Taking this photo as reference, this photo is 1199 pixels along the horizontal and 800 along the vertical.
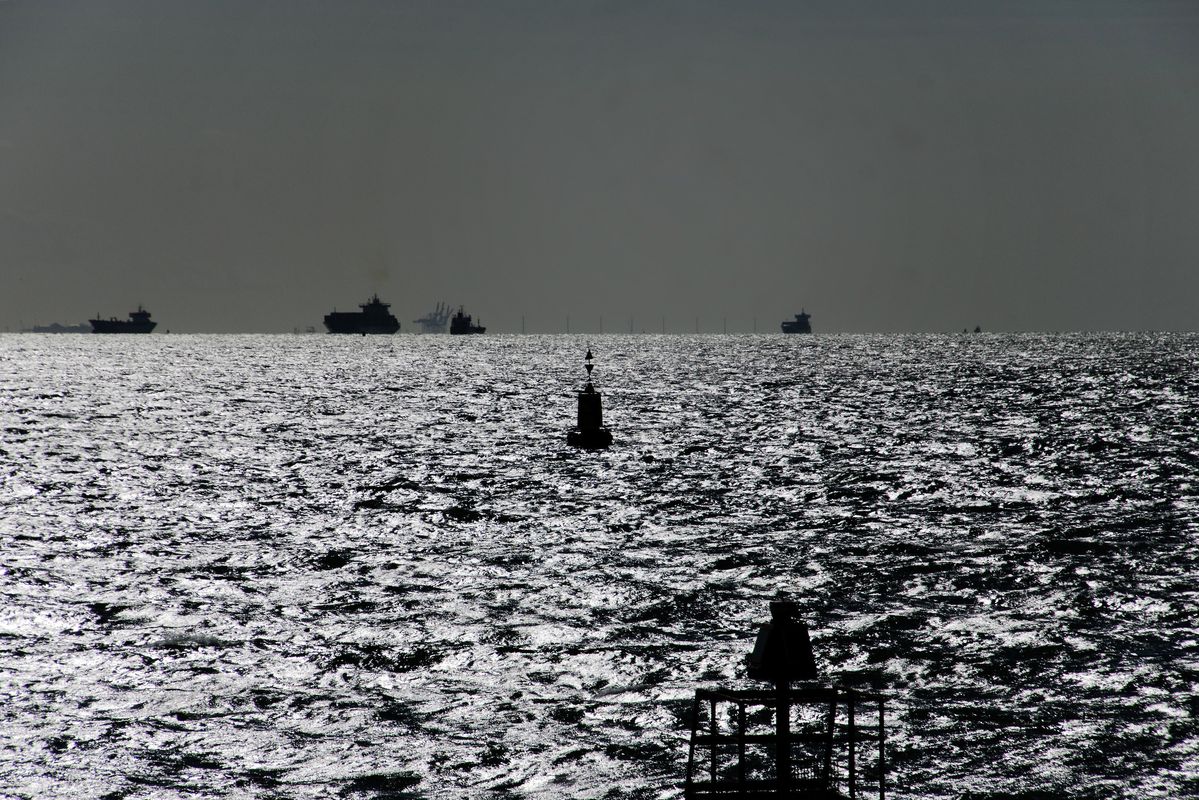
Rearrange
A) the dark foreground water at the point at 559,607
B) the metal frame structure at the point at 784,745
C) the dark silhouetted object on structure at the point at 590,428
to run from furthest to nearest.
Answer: the dark silhouetted object on structure at the point at 590,428, the dark foreground water at the point at 559,607, the metal frame structure at the point at 784,745

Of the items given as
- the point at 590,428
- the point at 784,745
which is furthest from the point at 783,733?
the point at 590,428

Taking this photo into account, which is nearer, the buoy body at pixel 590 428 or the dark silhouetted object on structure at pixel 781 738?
the dark silhouetted object on structure at pixel 781 738

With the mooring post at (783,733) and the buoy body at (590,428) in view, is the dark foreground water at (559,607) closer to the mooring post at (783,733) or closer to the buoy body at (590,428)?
the buoy body at (590,428)

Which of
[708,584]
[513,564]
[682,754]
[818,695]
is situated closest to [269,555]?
[513,564]

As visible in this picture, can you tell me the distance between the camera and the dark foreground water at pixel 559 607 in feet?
51.3

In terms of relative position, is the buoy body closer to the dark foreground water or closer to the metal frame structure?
the dark foreground water

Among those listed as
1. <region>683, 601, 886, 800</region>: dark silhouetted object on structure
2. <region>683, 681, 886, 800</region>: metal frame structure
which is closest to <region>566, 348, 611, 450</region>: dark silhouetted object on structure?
<region>683, 681, 886, 800</region>: metal frame structure

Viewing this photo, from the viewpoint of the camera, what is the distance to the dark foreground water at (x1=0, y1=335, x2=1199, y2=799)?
615 inches

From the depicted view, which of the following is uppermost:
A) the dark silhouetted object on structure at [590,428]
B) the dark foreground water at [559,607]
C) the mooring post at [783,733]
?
the dark silhouetted object on structure at [590,428]

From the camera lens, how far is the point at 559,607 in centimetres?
2386

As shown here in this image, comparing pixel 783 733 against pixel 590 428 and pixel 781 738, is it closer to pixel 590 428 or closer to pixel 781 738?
pixel 781 738

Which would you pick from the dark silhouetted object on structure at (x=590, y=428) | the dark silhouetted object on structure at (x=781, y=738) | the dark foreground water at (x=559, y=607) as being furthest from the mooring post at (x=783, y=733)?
the dark silhouetted object on structure at (x=590, y=428)

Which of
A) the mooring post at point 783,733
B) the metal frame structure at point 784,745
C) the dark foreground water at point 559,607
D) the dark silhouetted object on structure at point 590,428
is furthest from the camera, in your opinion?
the dark silhouetted object on structure at point 590,428

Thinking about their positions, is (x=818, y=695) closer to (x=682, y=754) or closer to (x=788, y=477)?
(x=682, y=754)
